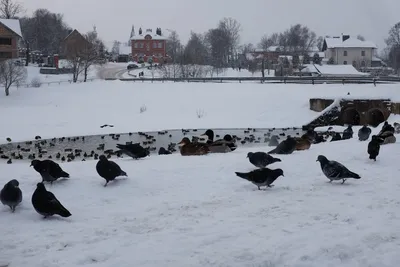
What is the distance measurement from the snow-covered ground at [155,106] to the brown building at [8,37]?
18738 mm

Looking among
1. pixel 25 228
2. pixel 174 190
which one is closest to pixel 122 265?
pixel 25 228

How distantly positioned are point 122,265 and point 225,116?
99.3 feet

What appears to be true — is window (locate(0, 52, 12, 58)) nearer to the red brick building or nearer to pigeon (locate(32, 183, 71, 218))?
the red brick building

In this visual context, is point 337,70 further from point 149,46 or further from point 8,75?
point 8,75

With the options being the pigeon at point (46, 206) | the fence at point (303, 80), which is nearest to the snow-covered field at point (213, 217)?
the pigeon at point (46, 206)

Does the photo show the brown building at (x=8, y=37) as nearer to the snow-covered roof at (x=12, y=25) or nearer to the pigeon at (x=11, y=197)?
the snow-covered roof at (x=12, y=25)

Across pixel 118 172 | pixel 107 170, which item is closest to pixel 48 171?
pixel 107 170

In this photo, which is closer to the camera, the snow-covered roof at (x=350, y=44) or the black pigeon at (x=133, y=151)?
the black pigeon at (x=133, y=151)

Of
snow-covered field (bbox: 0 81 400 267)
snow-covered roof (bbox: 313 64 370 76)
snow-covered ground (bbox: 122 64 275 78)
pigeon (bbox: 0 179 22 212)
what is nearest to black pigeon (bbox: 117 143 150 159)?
snow-covered field (bbox: 0 81 400 267)

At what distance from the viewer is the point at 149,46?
313 ft

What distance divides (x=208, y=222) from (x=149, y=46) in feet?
300

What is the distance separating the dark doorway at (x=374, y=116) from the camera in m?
29.4

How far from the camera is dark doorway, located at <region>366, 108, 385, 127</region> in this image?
29.4 m

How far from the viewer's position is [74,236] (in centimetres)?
588
